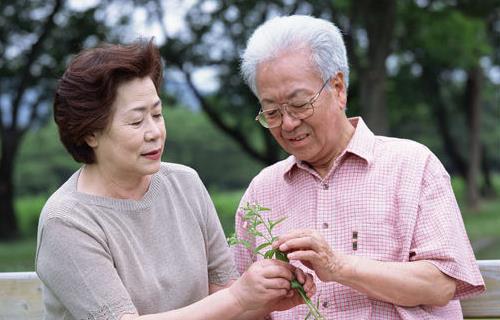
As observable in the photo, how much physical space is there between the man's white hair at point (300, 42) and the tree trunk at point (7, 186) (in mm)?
18848

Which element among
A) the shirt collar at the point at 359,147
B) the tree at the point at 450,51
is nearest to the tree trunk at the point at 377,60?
the tree at the point at 450,51

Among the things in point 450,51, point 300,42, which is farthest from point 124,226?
point 450,51

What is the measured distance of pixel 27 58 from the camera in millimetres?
20188

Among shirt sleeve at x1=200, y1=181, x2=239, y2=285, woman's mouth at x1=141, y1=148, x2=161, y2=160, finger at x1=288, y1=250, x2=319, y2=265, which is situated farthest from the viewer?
shirt sleeve at x1=200, y1=181, x2=239, y2=285

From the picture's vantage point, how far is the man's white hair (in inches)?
119

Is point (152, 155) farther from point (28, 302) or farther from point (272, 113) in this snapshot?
point (28, 302)

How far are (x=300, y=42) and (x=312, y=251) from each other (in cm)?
79

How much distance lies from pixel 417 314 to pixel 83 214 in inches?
45.9

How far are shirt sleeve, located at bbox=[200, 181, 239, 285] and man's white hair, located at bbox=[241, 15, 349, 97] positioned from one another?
1.78ft

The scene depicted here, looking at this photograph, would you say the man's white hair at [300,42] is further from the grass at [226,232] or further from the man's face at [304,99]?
the grass at [226,232]

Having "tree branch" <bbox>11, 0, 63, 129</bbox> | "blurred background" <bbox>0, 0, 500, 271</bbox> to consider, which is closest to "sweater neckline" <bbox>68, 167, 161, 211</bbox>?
"blurred background" <bbox>0, 0, 500, 271</bbox>

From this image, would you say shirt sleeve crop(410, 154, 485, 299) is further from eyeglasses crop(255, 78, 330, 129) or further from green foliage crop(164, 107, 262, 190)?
green foliage crop(164, 107, 262, 190)

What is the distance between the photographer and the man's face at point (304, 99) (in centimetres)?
303

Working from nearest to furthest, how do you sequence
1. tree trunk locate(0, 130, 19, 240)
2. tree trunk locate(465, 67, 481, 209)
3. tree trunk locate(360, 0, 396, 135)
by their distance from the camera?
tree trunk locate(360, 0, 396, 135), tree trunk locate(0, 130, 19, 240), tree trunk locate(465, 67, 481, 209)
